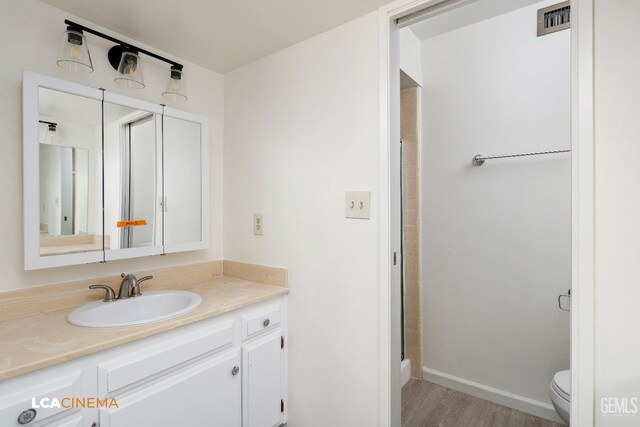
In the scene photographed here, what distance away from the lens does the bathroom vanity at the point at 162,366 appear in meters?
0.91

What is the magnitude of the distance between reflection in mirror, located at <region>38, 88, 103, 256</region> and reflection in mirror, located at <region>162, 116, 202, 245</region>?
0.32 metres

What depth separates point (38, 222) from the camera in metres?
1.25

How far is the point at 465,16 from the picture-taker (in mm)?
2002

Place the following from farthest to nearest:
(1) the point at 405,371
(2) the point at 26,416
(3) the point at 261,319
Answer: (1) the point at 405,371 < (3) the point at 261,319 < (2) the point at 26,416

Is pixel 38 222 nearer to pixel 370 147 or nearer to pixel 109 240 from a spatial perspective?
pixel 109 240

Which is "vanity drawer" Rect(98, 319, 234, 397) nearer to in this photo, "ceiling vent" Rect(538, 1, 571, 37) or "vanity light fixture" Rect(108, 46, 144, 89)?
"vanity light fixture" Rect(108, 46, 144, 89)

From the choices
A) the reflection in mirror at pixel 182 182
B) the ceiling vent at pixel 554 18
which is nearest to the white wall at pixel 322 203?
the reflection in mirror at pixel 182 182

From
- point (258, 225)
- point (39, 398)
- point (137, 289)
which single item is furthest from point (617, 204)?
point (137, 289)

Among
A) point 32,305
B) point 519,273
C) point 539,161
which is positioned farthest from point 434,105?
point 32,305

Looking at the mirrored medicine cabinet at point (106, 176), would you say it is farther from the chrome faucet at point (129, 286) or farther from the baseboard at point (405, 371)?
the baseboard at point (405, 371)

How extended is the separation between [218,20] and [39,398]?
1.59 m

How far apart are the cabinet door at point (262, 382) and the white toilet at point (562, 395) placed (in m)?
1.36

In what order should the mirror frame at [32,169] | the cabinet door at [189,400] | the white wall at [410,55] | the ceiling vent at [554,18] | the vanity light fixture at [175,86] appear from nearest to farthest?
the cabinet door at [189,400] < the mirror frame at [32,169] < the vanity light fixture at [175,86] < the ceiling vent at [554,18] < the white wall at [410,55]

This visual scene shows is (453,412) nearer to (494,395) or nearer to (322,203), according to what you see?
(494,395)
